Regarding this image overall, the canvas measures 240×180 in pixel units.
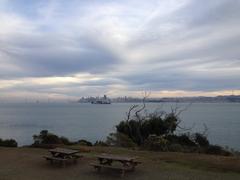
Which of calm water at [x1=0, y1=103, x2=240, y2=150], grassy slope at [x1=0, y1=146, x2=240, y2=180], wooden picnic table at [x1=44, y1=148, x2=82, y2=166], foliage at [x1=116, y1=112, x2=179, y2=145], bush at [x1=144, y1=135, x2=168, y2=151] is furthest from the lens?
calm water at [x1=0, y1=103, x2=240, y2=150]

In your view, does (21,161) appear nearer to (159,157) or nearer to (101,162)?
(101,162)

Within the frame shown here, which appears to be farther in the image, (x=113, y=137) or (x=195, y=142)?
(x=195, y=142)

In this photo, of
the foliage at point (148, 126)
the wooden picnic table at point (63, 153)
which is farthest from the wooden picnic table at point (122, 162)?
the foliage at point (148, 126)

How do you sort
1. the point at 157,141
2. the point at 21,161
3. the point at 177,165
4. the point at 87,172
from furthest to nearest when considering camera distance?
1. the point at 157,141
2. the point at 21,161
3. the point at 177,165
4. the point at 87,172

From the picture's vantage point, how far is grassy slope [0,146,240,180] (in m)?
9.51

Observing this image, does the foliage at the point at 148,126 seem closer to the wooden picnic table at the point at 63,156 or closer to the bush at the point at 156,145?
the bush at the point at 156,145

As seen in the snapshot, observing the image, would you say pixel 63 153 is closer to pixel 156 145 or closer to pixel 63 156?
pixel 63 156

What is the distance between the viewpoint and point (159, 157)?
1255 cm

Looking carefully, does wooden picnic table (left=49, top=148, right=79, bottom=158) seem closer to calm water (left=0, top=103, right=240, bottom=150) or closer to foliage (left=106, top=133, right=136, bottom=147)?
foliage (left=106, top=133, right=136, bottom=147)

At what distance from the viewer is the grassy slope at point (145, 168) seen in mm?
9513

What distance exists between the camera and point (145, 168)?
34.7ft

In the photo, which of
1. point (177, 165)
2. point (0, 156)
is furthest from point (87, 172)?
point (0, 156)

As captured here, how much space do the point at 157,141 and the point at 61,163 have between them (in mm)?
7288

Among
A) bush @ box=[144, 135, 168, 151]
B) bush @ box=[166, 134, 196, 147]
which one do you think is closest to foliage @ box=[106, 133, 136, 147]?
bush @ box=[144, 135, 168, 151]
